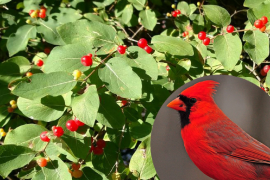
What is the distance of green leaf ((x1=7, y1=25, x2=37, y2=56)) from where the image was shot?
6.77ft

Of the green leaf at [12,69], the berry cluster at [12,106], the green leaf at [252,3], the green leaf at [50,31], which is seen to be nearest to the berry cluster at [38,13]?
the green leaf at [50,31]

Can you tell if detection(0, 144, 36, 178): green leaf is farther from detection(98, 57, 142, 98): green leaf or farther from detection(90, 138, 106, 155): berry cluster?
detection(98, 57, 142, 98): green leaf

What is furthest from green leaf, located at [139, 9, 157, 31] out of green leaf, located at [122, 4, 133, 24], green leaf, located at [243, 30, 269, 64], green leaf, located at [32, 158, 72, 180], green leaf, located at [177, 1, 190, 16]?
green leaf, located at [32, 158, 72, 180]

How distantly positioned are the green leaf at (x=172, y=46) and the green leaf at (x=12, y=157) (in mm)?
786

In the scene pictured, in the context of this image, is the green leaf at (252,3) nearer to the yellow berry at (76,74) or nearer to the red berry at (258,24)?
the red berry at (258,24)

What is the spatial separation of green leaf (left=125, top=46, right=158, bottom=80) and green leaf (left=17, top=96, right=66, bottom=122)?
0.39 metres

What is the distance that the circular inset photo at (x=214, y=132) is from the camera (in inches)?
39.2

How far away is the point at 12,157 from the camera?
127 cm

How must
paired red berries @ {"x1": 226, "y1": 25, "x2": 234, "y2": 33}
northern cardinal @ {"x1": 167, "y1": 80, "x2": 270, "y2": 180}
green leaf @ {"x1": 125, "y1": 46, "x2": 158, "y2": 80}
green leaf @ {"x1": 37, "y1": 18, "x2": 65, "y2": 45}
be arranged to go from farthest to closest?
green leaf @ {"x1": 37, "y1": 18, "x2": 65, "y2": 45} → paired red berries @ {"x1": 226, "y1": 25, "x2": 234, "y2": 33} → green leaf @ {"x1": 125, "y1": 46, "x2": 158, "y2": 80} → northern cardinal @ {"x1": 167, "y1": 80, "x2": 270, "y2": 180}

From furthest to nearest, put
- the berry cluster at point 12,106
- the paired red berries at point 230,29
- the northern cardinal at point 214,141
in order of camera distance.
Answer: the berry cluster at point 12,106 < the paired red berries at point 230,29 < the northern cardinal at point 214,141

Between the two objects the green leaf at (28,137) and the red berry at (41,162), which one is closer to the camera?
the red berry at (41,162)

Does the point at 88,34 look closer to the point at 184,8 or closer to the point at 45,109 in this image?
the point at 45,109

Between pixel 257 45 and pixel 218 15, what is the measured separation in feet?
1.01

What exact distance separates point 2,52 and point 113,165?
1.84 meters
